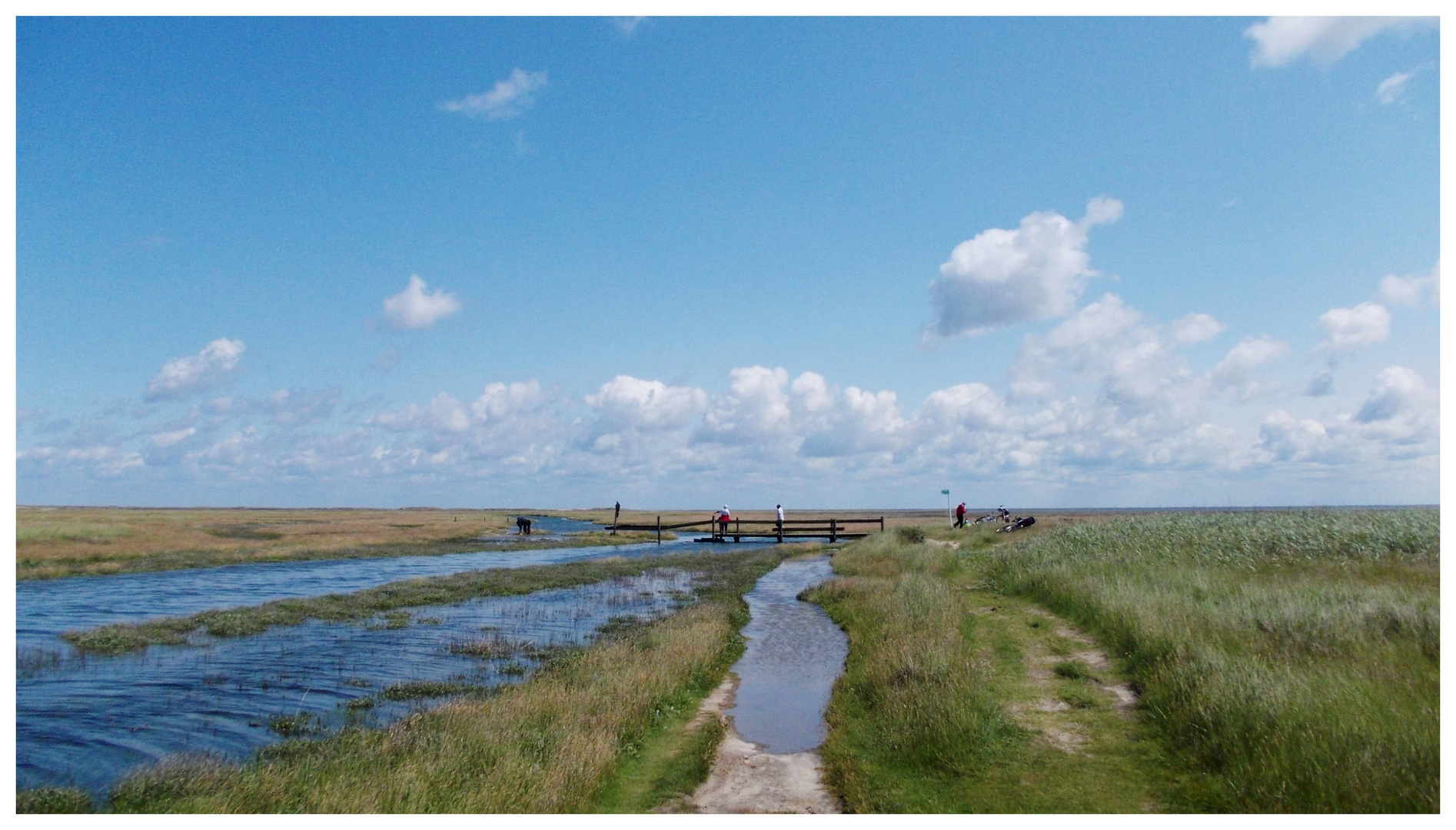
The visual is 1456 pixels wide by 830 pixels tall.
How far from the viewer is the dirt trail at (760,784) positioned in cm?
948

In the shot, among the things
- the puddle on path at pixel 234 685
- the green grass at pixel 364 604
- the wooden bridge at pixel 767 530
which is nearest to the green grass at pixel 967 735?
the puddle on path at pixel 234 685

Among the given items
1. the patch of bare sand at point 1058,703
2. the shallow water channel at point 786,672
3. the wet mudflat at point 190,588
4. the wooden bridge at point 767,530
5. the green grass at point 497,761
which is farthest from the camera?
the wooden bridge at point 767,530

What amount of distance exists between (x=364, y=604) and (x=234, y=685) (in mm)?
11270

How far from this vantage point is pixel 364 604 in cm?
2709

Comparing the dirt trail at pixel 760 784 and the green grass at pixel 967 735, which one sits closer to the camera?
the green grass at pixel 967 735

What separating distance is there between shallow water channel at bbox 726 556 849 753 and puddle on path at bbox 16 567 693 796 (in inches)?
187

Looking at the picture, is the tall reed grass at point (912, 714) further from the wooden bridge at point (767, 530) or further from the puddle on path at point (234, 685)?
the wooden bridge at point (767, 530)

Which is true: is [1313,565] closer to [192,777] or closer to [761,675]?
[761,675]

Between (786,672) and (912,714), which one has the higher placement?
(912,714)

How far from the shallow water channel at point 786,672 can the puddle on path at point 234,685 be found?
4.74 meters

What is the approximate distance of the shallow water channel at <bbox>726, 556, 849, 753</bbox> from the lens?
1287cm

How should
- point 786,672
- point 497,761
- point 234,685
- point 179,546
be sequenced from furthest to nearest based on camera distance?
1. point 179,546
2. point 786,672
3. point 234,685
4. point 497,761

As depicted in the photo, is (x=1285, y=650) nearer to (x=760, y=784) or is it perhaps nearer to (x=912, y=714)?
(x=912, y=714)

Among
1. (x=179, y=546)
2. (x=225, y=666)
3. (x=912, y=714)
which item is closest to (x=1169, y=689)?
(x=912, y=714)
